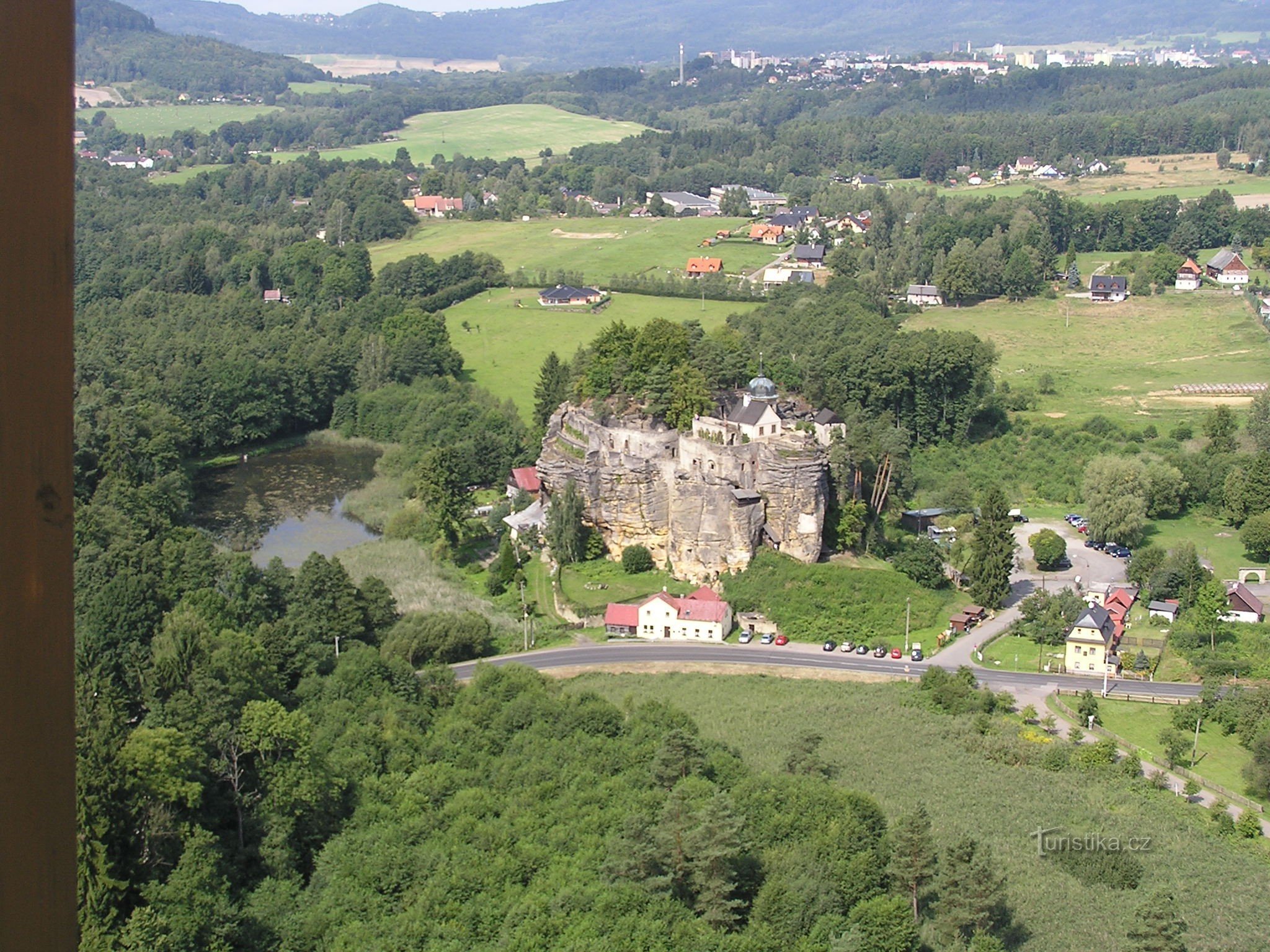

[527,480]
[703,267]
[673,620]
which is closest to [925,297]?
[703,267]

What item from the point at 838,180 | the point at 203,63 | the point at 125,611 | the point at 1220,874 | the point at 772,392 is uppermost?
the point at 203,63

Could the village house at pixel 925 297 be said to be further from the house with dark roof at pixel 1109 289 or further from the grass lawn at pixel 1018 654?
the grass lawn at pixel 1018 654

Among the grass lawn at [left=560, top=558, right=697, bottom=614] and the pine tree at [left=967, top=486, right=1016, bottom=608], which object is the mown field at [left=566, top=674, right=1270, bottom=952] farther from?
the pine tree at [left=967, top=486, right=1016, bottom=608]

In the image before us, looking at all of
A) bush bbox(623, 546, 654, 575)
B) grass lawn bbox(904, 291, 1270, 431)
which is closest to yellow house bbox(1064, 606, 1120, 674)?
bush bbox(623, 546, 654, 575)

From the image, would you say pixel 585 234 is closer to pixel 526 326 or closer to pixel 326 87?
pixel 526 326

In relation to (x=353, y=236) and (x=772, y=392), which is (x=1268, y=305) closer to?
(x=772, y=392)

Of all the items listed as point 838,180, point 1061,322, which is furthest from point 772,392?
point 838,180
